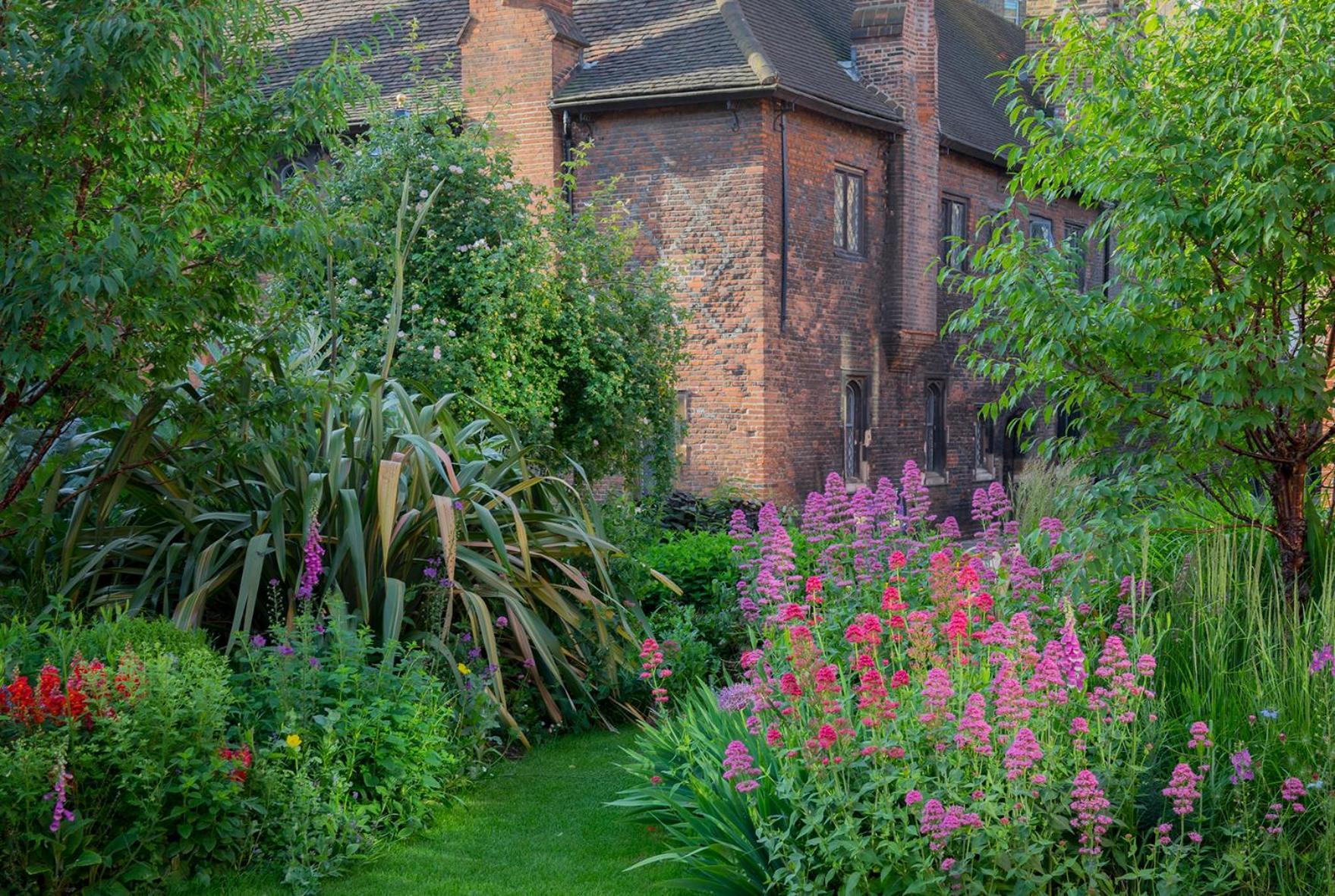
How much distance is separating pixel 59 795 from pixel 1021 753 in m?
3.27

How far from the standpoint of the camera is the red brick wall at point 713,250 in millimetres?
19219

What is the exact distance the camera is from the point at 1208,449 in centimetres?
674

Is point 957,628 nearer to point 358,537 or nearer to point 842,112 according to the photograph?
point 358,537

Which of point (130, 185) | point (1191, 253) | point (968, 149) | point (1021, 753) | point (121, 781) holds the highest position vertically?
point (968, 149)

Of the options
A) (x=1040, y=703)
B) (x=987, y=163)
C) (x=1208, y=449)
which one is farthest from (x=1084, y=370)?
(x=987, y=163)

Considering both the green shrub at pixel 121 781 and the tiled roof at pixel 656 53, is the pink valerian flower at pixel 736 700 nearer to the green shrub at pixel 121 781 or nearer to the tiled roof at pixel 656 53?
the green shrub at pixel 121 781

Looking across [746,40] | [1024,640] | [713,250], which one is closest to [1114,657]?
[1024,640]

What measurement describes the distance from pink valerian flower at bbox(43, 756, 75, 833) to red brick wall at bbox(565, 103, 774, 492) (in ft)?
47.4

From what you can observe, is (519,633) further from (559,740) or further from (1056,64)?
(1056,64)

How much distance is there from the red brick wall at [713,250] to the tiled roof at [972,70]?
5461mm

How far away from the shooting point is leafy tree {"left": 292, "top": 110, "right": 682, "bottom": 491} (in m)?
12.5

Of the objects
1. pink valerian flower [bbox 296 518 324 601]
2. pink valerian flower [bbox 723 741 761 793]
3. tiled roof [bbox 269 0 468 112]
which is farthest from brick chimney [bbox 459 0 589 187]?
pink valerian flower [bbox 723 741 761 793]

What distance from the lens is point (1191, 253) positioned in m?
6.52

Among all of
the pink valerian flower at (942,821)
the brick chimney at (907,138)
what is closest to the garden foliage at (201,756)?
the pink valerian flower at (942,821)
